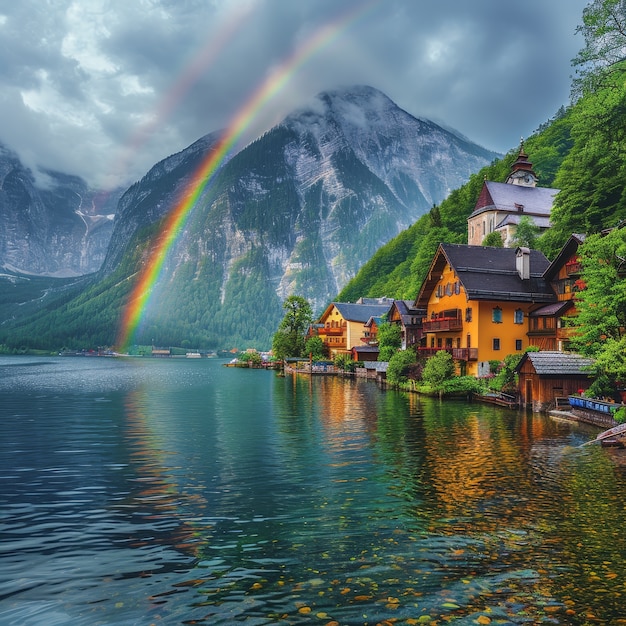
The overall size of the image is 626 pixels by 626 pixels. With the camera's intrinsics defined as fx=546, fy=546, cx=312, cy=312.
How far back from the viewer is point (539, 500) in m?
20.8

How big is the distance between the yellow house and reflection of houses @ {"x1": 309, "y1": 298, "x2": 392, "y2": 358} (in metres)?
51.1

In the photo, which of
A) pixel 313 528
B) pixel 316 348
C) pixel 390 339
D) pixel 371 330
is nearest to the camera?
pixel 313 528

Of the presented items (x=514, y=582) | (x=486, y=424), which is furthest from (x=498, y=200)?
(x=514, y=582)

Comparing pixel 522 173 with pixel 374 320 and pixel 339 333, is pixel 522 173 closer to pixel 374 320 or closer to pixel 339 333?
pixel 374 320

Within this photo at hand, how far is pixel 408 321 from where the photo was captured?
91.3 m

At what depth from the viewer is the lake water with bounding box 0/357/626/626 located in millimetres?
12391

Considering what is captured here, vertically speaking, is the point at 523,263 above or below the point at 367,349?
above

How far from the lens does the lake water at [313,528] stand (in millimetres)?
12391

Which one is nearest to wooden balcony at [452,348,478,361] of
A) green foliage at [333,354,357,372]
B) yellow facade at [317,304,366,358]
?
green foliage at [333,354,357,372]

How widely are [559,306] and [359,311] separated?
71.4 meters

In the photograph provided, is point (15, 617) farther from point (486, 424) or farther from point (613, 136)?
point (613, 136)

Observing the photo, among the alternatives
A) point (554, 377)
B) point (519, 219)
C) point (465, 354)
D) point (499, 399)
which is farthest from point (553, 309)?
point (519, 219)

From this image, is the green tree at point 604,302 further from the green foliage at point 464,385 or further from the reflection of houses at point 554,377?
the green foliage at point 464,385

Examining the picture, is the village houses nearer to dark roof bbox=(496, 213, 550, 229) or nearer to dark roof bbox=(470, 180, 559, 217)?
dark roof bbox=(496, 213, 550, 229)
